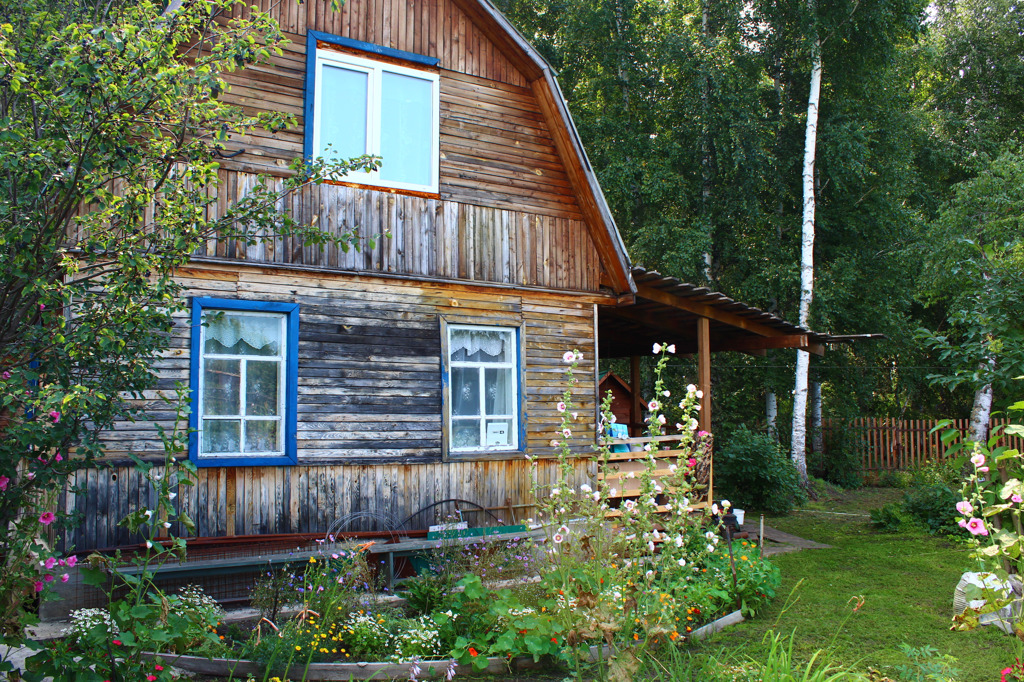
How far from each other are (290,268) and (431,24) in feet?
10.6

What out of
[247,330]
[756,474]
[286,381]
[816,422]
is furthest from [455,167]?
[816,422]

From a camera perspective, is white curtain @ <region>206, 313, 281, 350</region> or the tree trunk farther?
the tree trunk

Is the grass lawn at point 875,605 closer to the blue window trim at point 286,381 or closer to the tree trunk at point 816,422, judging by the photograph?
the blue window trim at point 286,381

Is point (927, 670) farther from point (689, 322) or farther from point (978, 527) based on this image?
point (689, 322)

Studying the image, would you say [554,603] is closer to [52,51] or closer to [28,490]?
[28,490]

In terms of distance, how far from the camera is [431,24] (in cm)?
819

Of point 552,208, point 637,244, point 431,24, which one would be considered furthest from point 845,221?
point 431,24

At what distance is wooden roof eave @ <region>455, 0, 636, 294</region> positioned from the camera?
8219 millimetres

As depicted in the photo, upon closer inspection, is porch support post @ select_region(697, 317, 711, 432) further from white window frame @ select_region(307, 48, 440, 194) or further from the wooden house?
white window frame @ select_region(307, 48, 440, 194)

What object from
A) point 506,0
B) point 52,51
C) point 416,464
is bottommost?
point 416,464

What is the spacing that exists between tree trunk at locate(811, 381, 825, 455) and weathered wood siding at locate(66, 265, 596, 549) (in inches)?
528

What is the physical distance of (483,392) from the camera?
26.9ft

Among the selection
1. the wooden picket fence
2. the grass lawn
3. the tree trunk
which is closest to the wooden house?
the grass lawn

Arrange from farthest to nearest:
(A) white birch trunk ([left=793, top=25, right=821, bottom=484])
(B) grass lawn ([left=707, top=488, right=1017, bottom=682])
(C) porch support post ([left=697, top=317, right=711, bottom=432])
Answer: (A) white birch trunk ([left=793, top=25, right=821, bottom=484]) < (C) porch support post ([left=697, top=317, right=711, bottom=432]) < (B) grass lawn ([left=707, top=488, right=1017, bottom=682])
